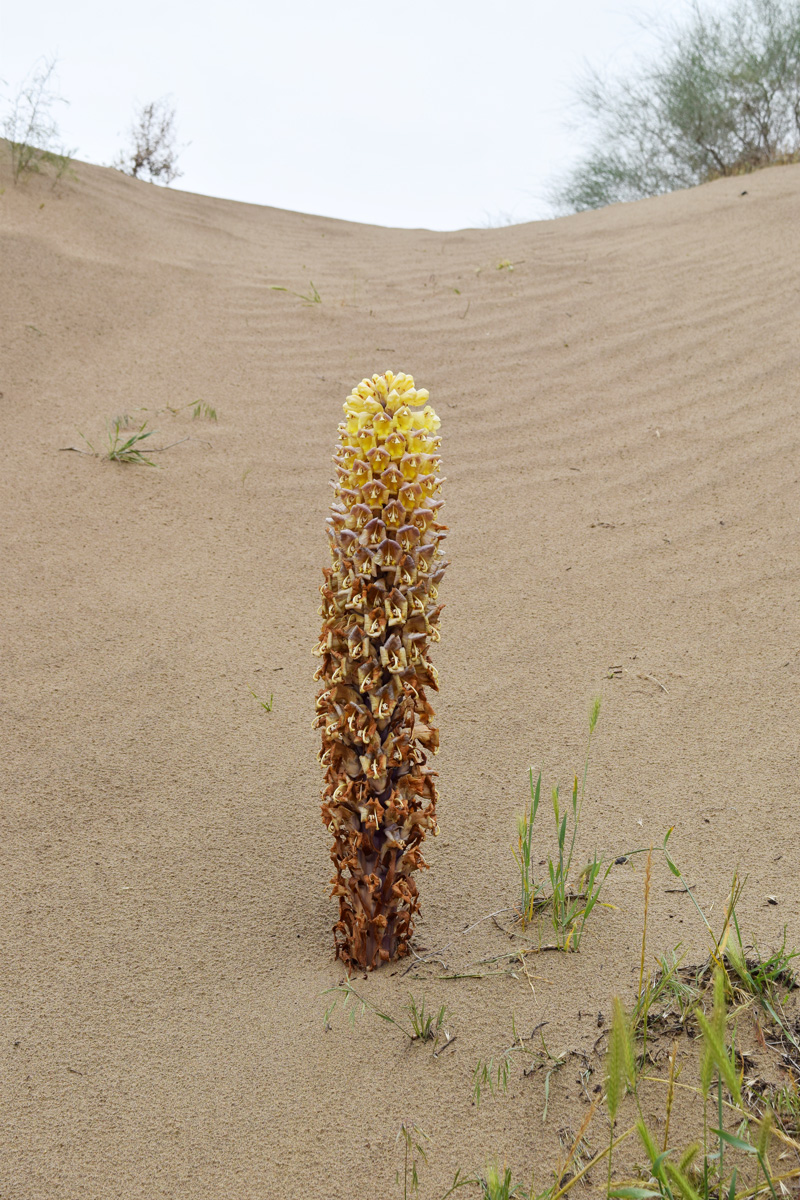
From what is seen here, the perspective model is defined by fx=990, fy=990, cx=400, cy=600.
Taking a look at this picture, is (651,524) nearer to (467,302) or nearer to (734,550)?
(734,550)

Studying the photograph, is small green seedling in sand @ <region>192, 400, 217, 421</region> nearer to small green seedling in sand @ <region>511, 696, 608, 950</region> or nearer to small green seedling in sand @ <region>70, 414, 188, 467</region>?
small green seedling in sand @ <region>70, 414, 188, 467</region>

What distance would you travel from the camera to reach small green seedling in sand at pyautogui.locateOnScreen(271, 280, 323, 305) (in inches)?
253

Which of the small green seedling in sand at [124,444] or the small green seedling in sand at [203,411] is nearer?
the small green seedling in sand at [124,444]

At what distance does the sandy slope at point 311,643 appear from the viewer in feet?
6.18

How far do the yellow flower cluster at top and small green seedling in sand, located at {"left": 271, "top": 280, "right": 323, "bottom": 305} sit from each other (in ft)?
16.2

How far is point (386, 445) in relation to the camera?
172cm

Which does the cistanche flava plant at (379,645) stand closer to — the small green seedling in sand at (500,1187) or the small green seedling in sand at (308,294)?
the small green seedling in sand at (500,1187)

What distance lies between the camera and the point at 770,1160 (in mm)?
1584

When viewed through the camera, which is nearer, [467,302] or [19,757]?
Result: [19,757]

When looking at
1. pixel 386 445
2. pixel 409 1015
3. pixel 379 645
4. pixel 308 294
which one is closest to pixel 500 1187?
pixel 409 1015

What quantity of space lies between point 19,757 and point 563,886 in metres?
1.78

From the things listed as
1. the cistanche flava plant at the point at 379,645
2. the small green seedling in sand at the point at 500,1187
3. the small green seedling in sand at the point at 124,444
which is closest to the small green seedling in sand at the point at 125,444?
the small green seedling in sand at the point at 124,444

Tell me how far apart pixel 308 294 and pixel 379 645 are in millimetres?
5279

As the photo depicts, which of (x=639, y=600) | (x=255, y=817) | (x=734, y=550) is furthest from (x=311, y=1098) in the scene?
(x=734, y=550)
